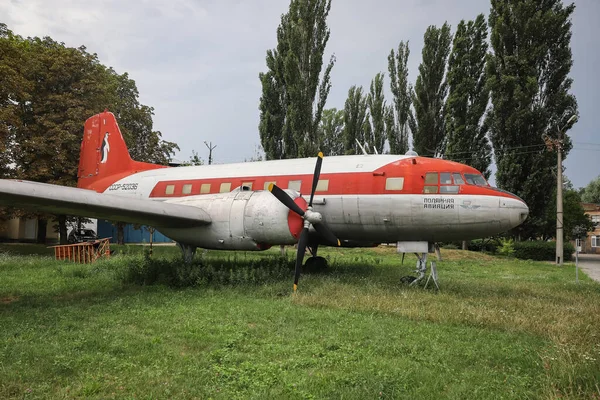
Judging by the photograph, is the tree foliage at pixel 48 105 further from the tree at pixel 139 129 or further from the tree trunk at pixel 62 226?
the tree at pixel 139 129

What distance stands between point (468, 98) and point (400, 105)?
22.7 ft

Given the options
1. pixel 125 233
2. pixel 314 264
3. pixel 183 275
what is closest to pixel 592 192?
pixel 125 233

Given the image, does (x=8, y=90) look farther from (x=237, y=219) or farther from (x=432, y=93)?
(x=432, y=93)

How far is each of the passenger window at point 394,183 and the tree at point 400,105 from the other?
25164 mm

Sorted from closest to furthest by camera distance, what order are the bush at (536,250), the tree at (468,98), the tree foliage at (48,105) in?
1. the tree foliage at (48,105)
2. the bush at (536,250)
3. the tree at (468,98)

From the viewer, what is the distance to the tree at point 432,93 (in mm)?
33406

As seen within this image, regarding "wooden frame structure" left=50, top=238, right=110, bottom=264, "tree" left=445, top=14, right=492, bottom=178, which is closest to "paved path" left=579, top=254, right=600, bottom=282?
"tree" left=445, top=14, right=492, bottom=178

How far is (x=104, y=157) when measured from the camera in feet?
58.4

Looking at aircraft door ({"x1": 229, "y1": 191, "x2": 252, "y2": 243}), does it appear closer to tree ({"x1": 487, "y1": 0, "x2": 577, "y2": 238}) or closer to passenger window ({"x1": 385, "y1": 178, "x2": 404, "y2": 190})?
passenger window ({"x1": 385, "y1": 178, "x2": 404, "y2": 190})

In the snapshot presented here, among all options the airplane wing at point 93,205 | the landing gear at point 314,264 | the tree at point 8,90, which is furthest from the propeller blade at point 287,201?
the tree at point 8,90

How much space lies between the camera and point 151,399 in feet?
14.7

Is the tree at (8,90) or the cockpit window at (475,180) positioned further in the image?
the tree at (8,90)

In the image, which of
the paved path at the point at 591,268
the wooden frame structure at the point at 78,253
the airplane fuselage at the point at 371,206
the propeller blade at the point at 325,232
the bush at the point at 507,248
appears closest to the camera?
the airplane fuselage at the point at 371,206

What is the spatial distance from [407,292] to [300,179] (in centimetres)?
485
